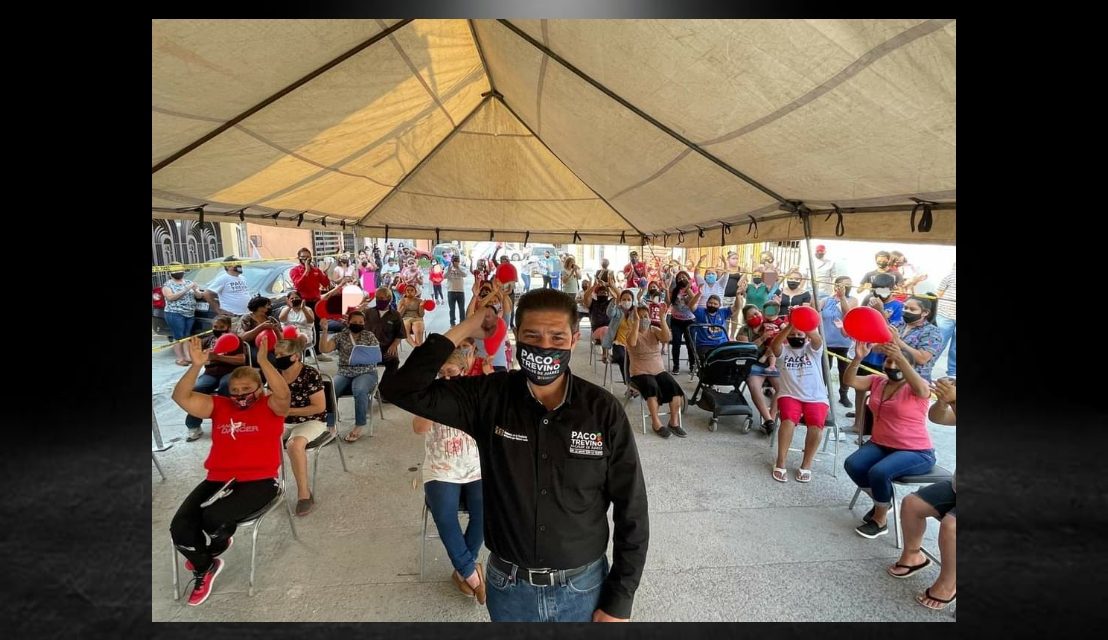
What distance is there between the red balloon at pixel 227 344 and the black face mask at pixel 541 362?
3856 mm

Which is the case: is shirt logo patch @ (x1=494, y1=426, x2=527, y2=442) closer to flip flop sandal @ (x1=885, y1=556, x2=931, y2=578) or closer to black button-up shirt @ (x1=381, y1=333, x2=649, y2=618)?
black button-up shirt @ (x1=381, y1=333, x2=649, y2=618)

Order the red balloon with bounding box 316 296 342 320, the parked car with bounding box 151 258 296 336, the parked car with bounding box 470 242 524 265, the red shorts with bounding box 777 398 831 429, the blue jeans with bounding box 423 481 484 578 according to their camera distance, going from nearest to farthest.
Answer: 1. the blue jeans with bounding box 423 481 484 578
2. the red shorts with bounding box 777 398 831 429
3. the red balloon with bounding box 316 296 342 320
4. the parked car with bounding box 151 258 296 336
5. the parked car with bounding box 470 242 524 265

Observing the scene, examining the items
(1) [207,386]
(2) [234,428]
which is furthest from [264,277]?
(2) [234,428]

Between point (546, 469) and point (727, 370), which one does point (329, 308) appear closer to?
point (727, 370)

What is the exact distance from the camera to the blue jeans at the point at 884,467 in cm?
300

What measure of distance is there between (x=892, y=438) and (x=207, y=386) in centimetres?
580

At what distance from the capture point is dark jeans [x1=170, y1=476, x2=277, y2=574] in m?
2.53

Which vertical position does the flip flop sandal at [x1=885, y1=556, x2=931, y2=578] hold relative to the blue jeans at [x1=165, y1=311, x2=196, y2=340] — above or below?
below

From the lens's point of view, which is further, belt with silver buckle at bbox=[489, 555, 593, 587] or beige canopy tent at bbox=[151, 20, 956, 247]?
beige canopy tent at bbox=[151, 20, 956, 247]

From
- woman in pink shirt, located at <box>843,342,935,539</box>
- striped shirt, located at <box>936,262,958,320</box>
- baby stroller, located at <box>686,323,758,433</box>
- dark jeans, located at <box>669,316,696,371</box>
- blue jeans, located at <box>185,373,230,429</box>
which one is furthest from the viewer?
dark jeans, located at <box>669,316,696,371</box>

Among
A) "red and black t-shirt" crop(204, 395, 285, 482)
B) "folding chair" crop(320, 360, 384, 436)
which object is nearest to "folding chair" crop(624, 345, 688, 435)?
"folding chair" crop(320, 360, 384, 436)

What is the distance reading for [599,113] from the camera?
3471mm

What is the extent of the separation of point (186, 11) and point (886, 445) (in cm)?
433
